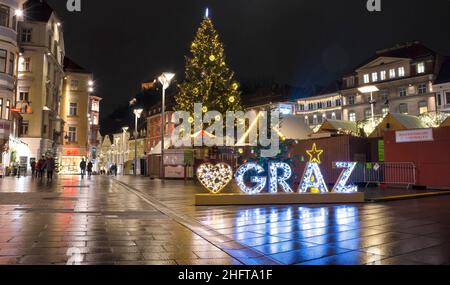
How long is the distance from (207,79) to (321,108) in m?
43.0

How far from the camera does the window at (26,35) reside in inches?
1850

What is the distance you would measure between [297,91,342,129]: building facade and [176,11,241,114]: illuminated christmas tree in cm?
3830

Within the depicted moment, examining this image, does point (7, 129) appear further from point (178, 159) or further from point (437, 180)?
point (437, 180)

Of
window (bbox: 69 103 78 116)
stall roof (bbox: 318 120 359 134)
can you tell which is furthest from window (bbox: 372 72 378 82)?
window (bbox: 69 103 78 116)

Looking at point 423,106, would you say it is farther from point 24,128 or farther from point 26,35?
point 26,35

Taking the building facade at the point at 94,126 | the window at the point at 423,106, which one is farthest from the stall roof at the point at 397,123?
the building facade at the point at 94,126

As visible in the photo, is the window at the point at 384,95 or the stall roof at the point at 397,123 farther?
the window at the point at 384,95

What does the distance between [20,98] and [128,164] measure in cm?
3216

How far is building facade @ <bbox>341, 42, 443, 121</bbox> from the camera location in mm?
58625

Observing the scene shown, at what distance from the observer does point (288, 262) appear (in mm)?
6016

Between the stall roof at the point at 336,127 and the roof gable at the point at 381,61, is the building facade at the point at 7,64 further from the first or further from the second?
the roof gable at the point at 381,61

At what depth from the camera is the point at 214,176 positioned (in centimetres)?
1495

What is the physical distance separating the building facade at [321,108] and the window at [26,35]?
4387 centimetres
